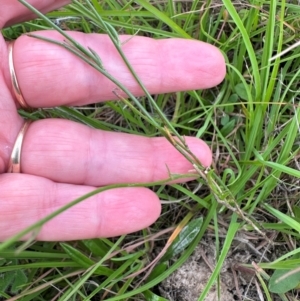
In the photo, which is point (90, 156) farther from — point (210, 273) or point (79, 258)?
point (210, 273)

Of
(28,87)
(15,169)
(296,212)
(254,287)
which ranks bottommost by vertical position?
(254,287)

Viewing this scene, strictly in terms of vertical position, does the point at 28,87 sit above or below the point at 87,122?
above

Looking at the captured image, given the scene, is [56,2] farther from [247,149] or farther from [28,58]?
[247,149]

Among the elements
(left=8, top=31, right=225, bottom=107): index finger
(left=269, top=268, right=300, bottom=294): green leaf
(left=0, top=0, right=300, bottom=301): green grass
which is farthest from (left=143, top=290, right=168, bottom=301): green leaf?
(left=8, top=31, right=225, bottom=107): index finger

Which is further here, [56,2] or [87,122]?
[87,122]

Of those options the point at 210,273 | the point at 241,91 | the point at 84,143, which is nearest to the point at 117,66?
the point at 84,143

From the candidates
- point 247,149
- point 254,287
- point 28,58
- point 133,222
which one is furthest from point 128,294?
point 28,58

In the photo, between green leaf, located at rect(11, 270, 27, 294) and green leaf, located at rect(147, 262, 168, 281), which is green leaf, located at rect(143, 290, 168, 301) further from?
green leaf, located at rect(11, 270, 27, 294)

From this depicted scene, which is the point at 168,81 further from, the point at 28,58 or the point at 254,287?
the point at 254,287
